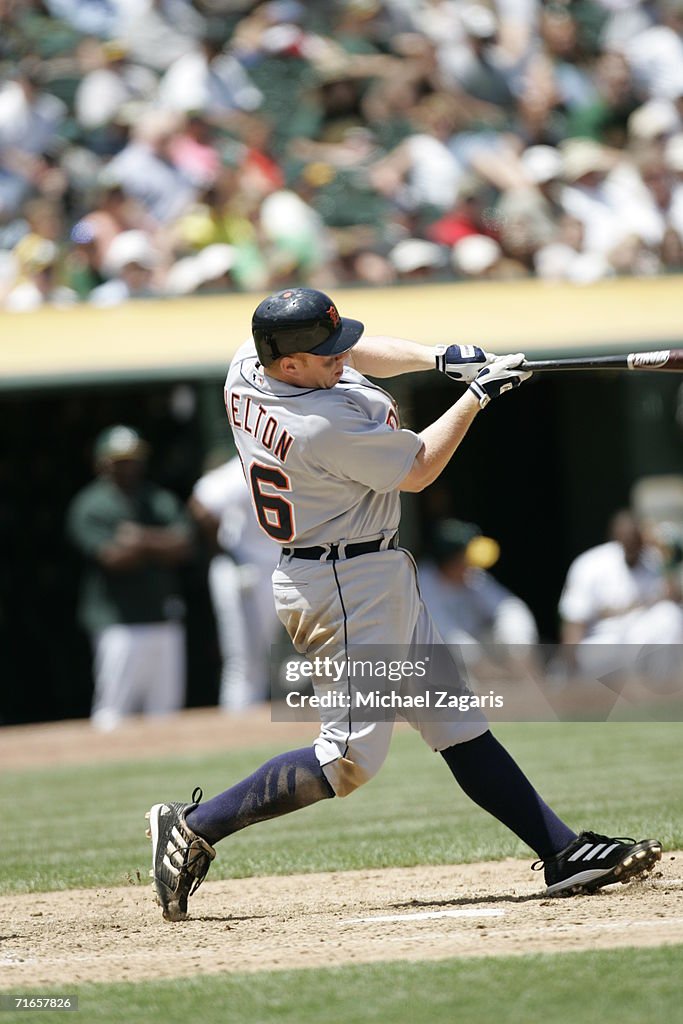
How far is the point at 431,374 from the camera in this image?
1055cm

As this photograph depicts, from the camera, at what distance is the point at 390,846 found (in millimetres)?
5281

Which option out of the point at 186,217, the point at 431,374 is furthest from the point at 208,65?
the point at 431,374

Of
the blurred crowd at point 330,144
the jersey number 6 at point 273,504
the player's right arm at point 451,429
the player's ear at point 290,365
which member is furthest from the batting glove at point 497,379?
the blurred crowd at point 330,144

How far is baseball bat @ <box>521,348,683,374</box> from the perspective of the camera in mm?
4219

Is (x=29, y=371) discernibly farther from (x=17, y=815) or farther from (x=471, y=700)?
(x=471, y=700)

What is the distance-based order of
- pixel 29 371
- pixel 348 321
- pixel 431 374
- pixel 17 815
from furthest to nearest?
pixel 431 374
pixel 29 371
pixel 17 815
pixel 348 321

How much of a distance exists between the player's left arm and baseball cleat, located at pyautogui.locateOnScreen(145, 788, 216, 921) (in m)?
1.36

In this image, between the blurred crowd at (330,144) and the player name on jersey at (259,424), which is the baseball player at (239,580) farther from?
the player name on jersey at (259,424)

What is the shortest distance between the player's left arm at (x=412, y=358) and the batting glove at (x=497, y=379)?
106 millimetres

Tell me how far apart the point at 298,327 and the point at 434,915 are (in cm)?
158

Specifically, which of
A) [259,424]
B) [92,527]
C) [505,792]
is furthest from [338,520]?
[92,527]

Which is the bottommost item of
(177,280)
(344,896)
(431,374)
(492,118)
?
(344,896)

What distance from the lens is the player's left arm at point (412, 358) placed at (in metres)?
4.23

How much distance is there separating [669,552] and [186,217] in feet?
13.4
